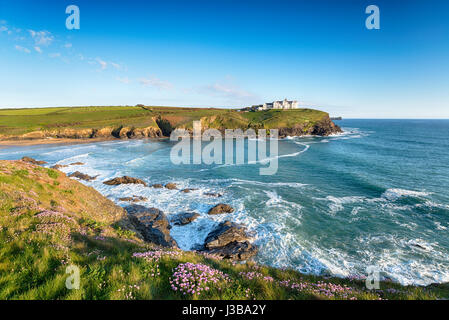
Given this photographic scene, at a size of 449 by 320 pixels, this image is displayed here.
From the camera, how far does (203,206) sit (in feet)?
84.6

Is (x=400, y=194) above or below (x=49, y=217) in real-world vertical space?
below

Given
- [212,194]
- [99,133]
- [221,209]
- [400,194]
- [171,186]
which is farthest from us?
[99,133]

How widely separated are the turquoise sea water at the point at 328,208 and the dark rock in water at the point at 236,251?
830 mm

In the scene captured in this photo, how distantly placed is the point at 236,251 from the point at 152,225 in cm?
895

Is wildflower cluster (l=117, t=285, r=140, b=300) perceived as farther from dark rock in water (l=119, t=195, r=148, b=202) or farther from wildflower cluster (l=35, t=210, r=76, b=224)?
dark rock in water (l=119, t=195, r=148, b=202)

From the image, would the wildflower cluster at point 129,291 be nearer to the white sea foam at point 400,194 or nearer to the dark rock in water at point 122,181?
the dark rock in water at point 122,181

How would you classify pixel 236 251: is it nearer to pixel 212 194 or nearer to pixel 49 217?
pixel 49 217

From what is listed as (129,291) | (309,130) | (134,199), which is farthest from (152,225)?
(309,130)

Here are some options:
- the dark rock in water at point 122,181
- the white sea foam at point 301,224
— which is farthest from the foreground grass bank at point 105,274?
the dark rock in water at point 122,181

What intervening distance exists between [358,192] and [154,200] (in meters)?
30.1

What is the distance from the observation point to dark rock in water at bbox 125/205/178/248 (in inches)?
639

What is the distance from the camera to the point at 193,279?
208 inches

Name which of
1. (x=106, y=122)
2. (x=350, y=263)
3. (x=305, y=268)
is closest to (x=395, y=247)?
(x=350, y=263)
